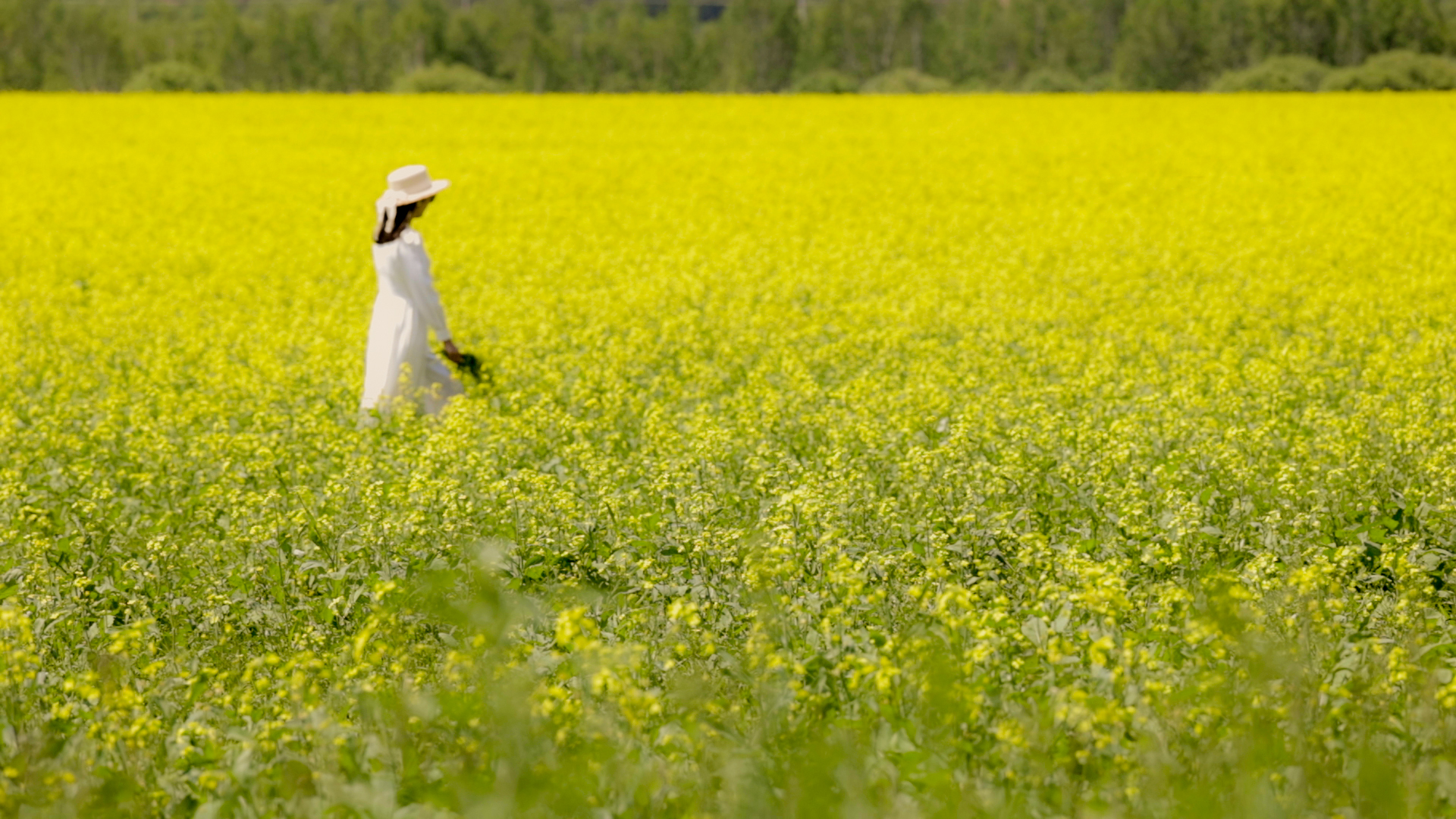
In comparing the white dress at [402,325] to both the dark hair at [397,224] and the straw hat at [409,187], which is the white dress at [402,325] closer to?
the dark hair at [397,224]

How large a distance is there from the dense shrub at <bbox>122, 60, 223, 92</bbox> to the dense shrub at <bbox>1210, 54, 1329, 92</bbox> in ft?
145

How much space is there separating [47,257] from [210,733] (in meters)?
15.3

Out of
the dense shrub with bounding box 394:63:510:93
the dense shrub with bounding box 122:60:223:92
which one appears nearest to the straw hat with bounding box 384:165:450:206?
the dense shrub with bounding box 394:63:510:93

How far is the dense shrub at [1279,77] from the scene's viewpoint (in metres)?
50.4

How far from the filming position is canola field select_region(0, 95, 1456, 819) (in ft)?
11.5

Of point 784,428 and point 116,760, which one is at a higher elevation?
point 116,760

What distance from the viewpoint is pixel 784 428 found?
7961mm

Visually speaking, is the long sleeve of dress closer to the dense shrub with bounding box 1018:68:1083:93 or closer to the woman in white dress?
the woman in white dress

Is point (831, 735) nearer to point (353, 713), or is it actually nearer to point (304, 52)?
point (353, 713)

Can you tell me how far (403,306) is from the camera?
27.9 ft

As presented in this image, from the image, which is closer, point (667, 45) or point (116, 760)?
point (116, 760)

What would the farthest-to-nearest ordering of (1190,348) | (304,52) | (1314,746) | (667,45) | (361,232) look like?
(667,45) → (304,52) → (361,232) → (1190,348) → (1314,746)

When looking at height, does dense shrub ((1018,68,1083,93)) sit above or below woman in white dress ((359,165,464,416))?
below

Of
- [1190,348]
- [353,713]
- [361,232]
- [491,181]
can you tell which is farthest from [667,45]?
[353,713]
